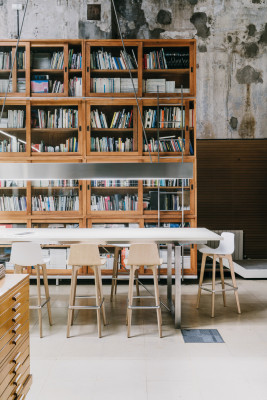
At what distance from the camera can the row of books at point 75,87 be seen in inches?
212

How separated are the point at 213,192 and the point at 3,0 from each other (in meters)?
4.90

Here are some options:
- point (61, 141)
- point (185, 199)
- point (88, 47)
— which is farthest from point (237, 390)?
point (88, 47)

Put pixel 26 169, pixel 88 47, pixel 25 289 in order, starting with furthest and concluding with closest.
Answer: pixel 88 47
pixel 26 169
pixel 25 289

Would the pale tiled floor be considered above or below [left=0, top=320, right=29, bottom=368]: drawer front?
below

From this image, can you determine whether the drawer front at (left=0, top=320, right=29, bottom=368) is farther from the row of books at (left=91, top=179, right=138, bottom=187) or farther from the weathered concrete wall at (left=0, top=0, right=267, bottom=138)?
the weathered concrete wall at (left=0, top=0, right=267, bottom=138)

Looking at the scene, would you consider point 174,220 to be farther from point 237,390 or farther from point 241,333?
point 237,390

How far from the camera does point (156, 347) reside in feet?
10.4

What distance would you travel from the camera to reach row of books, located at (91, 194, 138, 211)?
5.44 meters

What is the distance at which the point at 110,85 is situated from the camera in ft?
17.7

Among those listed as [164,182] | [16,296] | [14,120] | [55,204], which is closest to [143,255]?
[16,296]

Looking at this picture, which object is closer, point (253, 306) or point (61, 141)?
point (253, 306)

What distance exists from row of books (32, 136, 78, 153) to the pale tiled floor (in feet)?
8.04

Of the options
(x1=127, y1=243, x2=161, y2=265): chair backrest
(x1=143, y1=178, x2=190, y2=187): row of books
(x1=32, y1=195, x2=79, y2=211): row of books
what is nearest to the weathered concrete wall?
(x1=143, y1=178, x2=190, y2=187): row of books

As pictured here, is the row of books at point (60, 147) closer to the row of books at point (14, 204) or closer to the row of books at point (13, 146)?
the row of books at point (13, 146)
